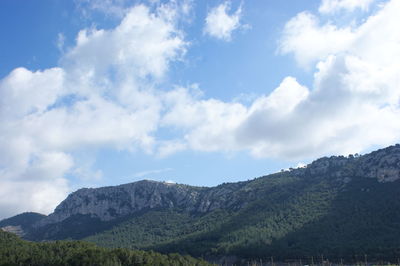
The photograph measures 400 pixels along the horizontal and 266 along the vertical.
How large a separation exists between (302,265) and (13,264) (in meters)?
104

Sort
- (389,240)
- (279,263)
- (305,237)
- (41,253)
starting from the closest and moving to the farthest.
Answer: (41,253) < (389,240) < (279,263) < (305,237)

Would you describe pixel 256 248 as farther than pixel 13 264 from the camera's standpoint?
Yes

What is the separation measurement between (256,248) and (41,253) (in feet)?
307

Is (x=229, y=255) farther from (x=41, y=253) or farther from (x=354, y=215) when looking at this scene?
(x=41, y=253)

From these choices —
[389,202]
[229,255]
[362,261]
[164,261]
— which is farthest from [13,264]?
[389,202]

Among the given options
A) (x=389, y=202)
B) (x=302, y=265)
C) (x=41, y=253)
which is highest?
(x=389, y=202)

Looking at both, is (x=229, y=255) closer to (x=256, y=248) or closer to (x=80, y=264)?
(x=256, y=248)

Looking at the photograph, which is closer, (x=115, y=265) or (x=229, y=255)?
(x=115, y=265)

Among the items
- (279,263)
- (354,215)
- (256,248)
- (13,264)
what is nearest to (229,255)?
(256,248)

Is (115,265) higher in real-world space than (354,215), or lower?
lower

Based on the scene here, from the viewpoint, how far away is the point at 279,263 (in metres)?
174

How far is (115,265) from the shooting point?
416ft

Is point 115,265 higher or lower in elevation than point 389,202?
lower

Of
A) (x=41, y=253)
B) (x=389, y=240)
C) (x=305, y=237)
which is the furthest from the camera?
(x=305, y=237)
